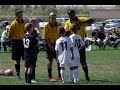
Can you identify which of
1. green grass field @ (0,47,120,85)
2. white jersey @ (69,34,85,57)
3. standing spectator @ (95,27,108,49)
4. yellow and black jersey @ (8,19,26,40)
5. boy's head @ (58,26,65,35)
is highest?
standing spectator @ (95,27,108,49)

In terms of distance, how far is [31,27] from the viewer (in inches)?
323

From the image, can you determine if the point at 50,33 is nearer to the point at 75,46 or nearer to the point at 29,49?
the point at 75,46

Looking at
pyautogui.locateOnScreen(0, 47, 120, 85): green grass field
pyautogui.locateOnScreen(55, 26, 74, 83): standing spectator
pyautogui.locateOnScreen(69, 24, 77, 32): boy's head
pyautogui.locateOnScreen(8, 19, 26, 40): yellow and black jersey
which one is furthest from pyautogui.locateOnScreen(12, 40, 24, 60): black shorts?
pyautogui.locateOnScreen(69, 24, 77, 32): boy's head

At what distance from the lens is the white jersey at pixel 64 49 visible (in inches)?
336

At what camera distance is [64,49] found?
859cm

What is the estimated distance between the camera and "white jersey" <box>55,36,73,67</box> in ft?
28.0

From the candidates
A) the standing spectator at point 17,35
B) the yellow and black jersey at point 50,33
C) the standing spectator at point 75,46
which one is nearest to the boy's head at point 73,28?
the standing spectator at point 75,46

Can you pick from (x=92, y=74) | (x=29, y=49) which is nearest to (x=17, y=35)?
(x=29, y=49)

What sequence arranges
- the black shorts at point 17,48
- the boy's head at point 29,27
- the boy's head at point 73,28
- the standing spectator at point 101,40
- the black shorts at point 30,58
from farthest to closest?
1. the standing spectator at point 101,40
2. the black shorts at point 17,48
3. the boy's head at point 73,28
4. the black shorts at point 30,58
5. the boy's head at point 29,27

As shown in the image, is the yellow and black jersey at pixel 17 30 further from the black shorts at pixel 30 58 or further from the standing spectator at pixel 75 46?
the standing spectator at pixel 75 46

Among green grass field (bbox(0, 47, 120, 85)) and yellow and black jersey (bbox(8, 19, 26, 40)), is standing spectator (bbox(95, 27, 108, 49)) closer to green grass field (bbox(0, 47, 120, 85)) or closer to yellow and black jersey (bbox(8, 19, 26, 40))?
green grass field (bbox(0, 47, 120, 85))
